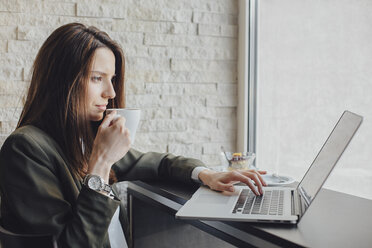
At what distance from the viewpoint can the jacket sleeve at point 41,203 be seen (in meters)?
0.95

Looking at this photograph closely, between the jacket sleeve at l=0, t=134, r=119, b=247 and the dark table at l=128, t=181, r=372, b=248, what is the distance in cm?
29

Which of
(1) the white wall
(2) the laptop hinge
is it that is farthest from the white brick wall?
(2) the laptop hinge

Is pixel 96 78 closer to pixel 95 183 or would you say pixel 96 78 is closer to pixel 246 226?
pixel 95 183

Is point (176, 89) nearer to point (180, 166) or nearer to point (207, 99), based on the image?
point (207, 99)

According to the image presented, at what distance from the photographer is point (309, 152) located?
1.71m

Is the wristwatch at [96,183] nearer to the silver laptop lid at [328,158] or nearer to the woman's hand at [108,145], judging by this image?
the woman's hand at [108,145]

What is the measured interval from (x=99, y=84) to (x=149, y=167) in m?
0.40

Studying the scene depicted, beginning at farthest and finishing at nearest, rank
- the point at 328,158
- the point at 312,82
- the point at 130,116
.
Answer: the point at 312,82
the point at 130,116
the point at 328,158

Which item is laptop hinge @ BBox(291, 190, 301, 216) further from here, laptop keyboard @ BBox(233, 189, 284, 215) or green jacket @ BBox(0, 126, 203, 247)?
green jacket @ BBox(0, 126, 203, 247)

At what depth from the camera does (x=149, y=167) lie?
145 cm

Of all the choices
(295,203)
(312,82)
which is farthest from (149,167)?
(312,82)

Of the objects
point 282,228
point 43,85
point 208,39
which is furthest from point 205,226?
point 208,39

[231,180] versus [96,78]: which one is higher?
[96,78]

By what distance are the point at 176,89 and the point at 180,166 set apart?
59 cm
